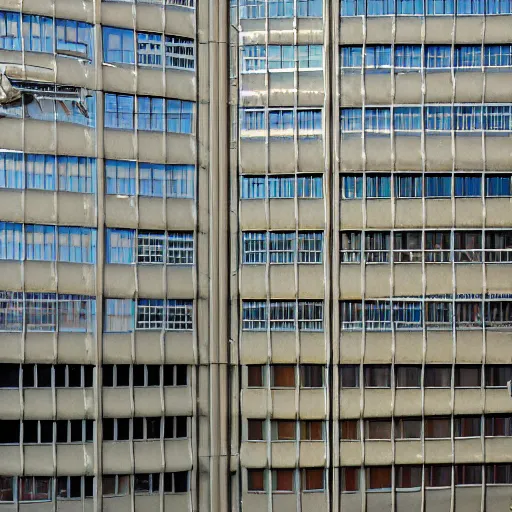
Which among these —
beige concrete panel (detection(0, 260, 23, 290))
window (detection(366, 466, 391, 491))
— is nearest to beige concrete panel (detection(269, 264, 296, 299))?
window (detection(366, 466, 391, 491))

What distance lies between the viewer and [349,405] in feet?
77.7

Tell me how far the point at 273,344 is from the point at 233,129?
6.18m

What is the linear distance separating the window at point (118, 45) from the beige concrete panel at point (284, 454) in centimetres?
1137

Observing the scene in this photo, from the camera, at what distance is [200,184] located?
2388 centimetres

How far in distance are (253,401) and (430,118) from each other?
9410 millimetres

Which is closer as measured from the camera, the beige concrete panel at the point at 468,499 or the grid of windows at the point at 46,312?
the grid of windows at the point at 46,312

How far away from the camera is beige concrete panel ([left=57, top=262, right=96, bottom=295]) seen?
2275 cm

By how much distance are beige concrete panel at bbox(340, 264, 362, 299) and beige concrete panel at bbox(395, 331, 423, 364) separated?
163 cm

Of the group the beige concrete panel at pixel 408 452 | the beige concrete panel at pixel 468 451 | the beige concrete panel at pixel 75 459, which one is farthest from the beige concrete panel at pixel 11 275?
the beige concrete panel at pixel 468 451

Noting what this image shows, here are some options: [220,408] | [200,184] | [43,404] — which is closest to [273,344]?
[220,408]

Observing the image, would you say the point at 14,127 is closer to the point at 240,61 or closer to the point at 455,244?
the point at 240,61

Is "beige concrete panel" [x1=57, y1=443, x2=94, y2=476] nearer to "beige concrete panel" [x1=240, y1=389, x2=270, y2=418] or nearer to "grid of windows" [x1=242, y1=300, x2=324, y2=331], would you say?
"beige concrete panel" [x1=240, y1=389, x2=270, y2=418]

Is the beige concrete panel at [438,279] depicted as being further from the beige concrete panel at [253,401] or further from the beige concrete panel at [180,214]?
the beige concrete panel at [180,214]

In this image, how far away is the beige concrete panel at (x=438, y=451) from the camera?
2384 cm
